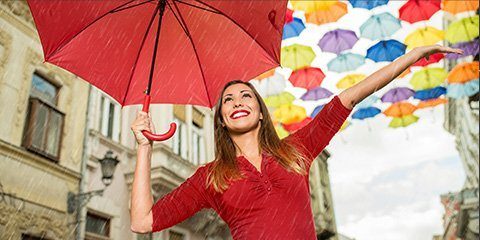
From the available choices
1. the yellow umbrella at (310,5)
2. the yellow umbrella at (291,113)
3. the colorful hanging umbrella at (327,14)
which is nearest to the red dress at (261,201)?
the yellow umbrella at (310,5)

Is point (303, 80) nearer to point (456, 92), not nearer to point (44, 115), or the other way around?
point (456, 92)

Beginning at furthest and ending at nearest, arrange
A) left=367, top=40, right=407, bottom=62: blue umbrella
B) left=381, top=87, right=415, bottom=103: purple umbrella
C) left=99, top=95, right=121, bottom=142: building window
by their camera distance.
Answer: left=99, top=95, right=121, bottom=142: building window → left=381, top=87, right=415, bottom=103: purple umbrella → left=367, top=40, right=407, bottom=62: blue umbrella

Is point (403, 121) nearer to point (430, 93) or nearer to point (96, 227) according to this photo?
point (430, 93)

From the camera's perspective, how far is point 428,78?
10078 mm

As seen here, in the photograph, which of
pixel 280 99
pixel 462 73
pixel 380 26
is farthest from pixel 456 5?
pixel 280 99

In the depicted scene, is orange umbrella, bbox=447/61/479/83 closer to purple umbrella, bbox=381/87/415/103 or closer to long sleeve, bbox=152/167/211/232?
purple umbrella, bbox=381/87/415/103

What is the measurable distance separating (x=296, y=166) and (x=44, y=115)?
861cm

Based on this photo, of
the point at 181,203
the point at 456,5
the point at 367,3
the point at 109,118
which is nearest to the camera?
the point at 181,203

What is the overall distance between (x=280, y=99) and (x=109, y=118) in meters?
4.53

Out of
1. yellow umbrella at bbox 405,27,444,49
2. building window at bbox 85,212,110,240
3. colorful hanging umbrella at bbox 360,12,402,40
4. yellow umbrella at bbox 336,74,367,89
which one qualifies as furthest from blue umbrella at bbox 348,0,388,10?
building window at bbox 85,212,110,240

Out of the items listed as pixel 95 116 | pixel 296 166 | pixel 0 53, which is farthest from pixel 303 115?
pixel 296 166

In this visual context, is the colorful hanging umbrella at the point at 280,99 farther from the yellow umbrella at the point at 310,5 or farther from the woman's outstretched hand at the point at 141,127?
the woman's outstretched hand at the point at 141,127

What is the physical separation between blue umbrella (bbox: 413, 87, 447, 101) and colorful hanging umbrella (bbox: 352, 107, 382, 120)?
96cm

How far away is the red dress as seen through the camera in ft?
5.88
